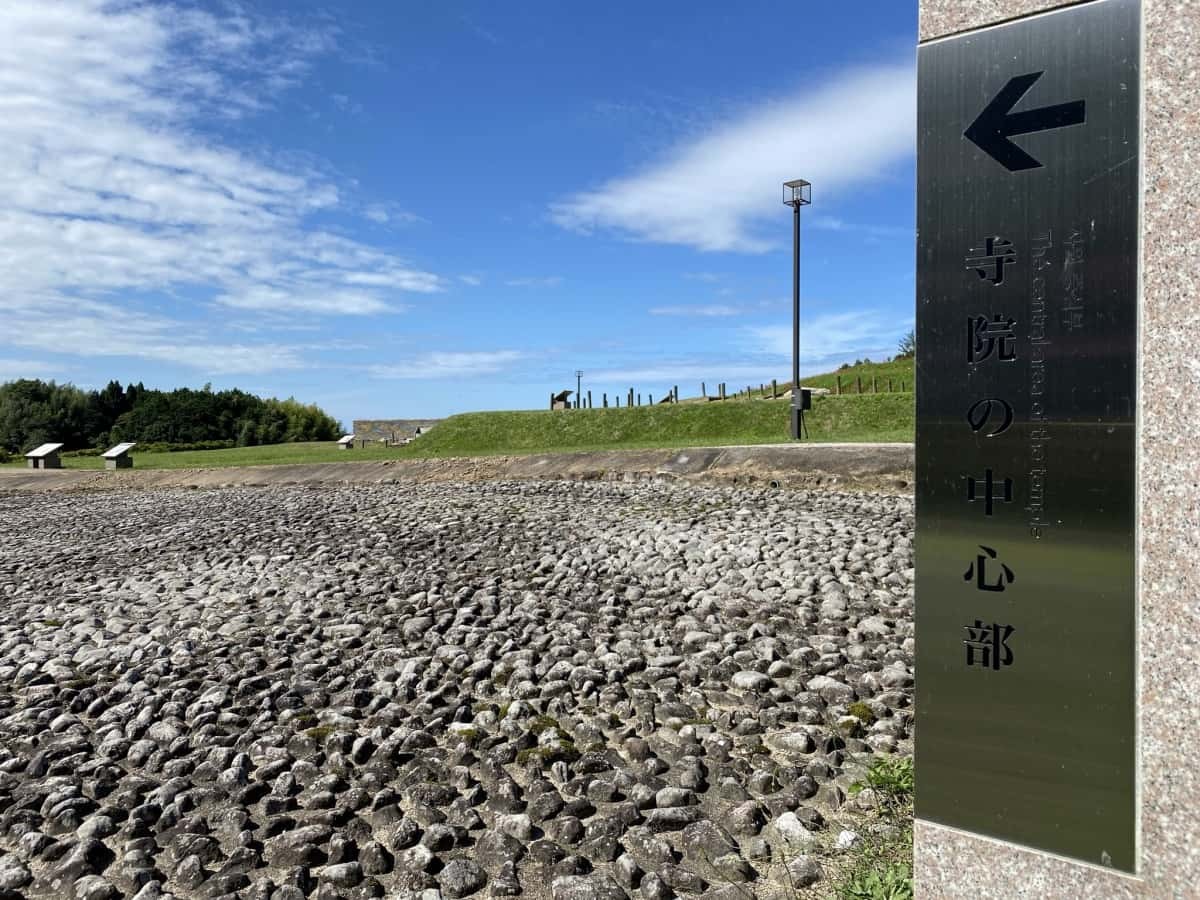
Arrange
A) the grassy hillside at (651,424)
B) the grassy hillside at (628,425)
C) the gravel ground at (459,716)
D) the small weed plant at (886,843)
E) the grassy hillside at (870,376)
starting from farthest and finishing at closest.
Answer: the grassy hillside at (870,376), the grassy hillside at (651,424), the grassy hillside at (628,425), the gravel ground at (459,716), the small weed plant at (886,843)

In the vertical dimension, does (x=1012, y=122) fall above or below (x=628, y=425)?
above

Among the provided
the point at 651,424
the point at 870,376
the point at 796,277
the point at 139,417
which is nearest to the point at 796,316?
the point at 796,277

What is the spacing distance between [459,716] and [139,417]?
5582cm

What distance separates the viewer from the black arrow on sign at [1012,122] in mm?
2024

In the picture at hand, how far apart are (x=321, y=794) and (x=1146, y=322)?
10.5 ft

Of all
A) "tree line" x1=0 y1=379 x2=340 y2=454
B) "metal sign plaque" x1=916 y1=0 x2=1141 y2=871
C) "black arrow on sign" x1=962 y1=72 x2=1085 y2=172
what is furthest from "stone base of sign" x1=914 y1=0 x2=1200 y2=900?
"tree line" x1=0 y1=379 x2=340 y2=454

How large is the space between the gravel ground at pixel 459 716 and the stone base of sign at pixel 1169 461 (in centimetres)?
102

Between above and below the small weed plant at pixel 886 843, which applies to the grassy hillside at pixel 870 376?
above

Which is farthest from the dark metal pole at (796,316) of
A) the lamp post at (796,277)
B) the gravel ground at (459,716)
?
the gravel ground at (459,716)

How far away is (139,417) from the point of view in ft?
168

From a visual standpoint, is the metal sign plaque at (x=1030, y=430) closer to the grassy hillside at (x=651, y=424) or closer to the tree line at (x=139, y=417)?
the grassy hillside at (x=651, y=424)

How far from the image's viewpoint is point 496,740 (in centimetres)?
359

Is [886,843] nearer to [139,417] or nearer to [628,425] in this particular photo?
[628,425]

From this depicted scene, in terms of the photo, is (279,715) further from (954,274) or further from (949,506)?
(954,274)
